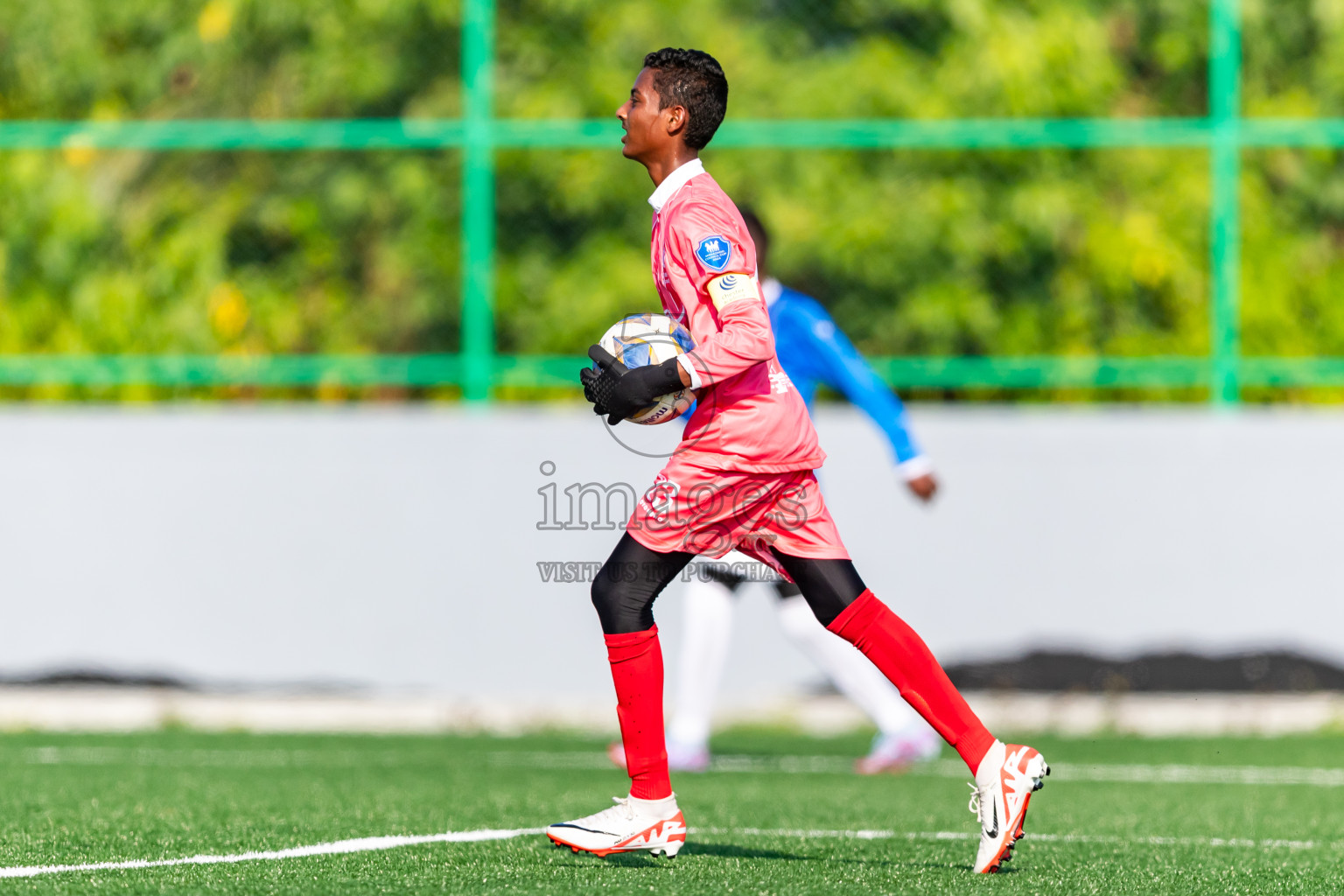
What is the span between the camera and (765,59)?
1218 centimetres

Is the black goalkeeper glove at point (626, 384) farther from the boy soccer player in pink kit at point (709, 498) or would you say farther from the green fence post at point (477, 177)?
the green fence post at point (477, 177)

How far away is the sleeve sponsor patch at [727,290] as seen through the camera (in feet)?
15.3

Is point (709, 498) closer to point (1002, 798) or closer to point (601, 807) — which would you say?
point (1002, 798)

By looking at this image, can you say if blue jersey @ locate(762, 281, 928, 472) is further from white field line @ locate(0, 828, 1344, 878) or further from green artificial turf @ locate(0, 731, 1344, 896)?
white field line @ locate(0, 828, 1344, 878)

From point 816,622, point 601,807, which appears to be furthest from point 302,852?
point 816,622

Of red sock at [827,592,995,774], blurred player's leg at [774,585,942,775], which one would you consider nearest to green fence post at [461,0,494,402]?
blurred player's leg at [774,585,942,775]

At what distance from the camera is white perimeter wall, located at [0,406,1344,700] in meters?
10.1

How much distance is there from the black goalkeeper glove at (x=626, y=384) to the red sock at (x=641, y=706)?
57 centimetres

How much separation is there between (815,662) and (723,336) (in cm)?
334

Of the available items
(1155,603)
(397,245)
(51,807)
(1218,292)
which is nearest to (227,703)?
(397,245)

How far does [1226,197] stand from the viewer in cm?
1034

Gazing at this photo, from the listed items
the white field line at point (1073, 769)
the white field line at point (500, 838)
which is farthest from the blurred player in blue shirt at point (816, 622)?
the white field line at point (500, 838)

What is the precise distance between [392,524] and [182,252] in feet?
7.91

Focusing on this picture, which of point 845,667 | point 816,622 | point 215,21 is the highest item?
point 215,21
